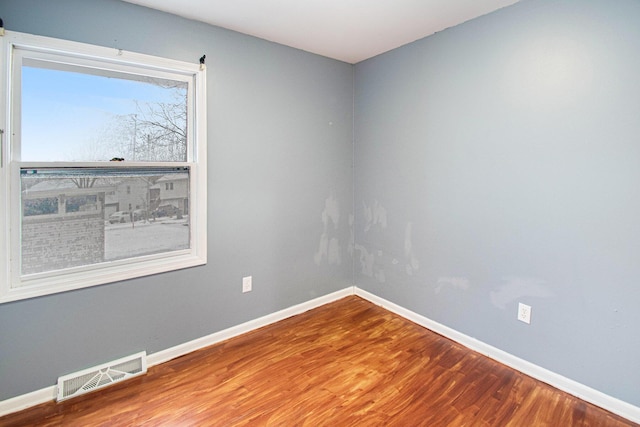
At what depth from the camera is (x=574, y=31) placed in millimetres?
1852

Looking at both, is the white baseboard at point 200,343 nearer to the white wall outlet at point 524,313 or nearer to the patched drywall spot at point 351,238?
the patched drywall spot at point 351,238

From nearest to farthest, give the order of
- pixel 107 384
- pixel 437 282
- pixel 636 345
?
pixel 636 345 → pixel 107 384 → pixel 437 282

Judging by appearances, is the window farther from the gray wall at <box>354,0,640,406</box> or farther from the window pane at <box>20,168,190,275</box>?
the gray wall at <box>354,0,640,406</box>

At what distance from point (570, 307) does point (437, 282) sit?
2.92 ft

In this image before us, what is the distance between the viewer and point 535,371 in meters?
2.10

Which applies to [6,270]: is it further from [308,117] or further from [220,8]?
[308,117]

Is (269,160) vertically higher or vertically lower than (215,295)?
higher

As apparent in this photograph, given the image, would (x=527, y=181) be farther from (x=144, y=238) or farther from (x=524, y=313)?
(x=144, y=238)

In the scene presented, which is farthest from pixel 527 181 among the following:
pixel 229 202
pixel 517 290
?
pixel 229 202

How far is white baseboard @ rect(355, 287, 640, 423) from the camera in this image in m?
1.79

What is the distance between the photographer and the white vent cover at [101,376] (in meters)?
1.91

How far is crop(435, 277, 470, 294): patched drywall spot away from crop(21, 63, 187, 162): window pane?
222 cm

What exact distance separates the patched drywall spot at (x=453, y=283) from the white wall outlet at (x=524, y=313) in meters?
0.37

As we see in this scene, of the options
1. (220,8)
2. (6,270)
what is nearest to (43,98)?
(6,270)
